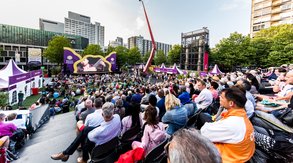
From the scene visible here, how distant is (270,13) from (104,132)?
175ft

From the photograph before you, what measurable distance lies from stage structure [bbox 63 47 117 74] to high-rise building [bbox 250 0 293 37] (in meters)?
39.5

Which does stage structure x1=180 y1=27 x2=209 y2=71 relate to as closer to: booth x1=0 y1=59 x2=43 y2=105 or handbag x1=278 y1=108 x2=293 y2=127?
booth x1=0 y1=59 x2=43 y2=105

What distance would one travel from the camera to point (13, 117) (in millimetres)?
5840

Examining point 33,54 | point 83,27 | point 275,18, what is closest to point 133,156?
point 33,54

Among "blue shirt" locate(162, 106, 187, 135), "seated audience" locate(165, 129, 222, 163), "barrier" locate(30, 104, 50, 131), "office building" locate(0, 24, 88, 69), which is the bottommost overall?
"barrier" locate(30, 104, 50, 131)

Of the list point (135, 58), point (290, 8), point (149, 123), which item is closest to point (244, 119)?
point (149, 123)

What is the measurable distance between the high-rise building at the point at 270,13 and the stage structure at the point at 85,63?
3947cm

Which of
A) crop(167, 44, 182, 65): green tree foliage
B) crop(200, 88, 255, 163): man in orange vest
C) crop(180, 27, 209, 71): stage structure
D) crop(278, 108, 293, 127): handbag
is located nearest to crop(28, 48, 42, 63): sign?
crop(180, 27, 209, 71): stage structure

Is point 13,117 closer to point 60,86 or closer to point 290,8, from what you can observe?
point 60,86

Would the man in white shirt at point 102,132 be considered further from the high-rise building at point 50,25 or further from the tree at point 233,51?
the high-rise building at point 50,25

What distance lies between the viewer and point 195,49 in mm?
39000

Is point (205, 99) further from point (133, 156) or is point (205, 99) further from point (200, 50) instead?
point (200, 50)

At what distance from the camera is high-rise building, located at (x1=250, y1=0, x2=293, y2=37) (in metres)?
37.4

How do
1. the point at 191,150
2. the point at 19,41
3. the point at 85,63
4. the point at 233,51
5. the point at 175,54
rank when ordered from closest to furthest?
the point at 191,150, the point at 233,51, the point at 85,63, the point at 175,54, the point at 19,41
